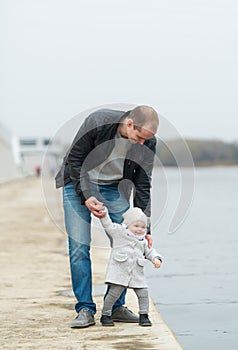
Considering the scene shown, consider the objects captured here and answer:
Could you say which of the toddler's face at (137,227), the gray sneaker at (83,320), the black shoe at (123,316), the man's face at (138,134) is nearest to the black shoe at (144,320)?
the black shoe at (123,316)

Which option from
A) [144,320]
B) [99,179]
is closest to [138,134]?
[99,179]

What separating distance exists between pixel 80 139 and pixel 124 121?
38cm

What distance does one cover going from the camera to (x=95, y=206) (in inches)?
269

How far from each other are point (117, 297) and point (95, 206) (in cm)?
73

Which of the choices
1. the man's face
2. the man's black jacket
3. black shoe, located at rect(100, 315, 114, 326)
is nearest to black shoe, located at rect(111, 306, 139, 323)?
black shoe, located at rect(100, 315, 114, 326)

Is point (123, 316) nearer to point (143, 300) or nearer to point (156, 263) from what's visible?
point (143, 300)

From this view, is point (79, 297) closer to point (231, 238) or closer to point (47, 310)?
point (47, 310)

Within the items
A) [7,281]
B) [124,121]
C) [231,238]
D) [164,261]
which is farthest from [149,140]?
[231,238]

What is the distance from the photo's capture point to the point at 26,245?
13922mm

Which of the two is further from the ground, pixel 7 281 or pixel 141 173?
pixel 141 173

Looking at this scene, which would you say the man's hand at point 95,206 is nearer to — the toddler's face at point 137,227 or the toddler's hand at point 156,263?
the toddler's face at point 137,227

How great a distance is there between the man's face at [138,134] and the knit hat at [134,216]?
1.89ft

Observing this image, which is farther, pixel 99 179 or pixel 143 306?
pixel 99 179

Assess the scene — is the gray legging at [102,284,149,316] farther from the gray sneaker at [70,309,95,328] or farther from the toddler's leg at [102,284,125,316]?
the gray sneaker at [70,309,95,328]
